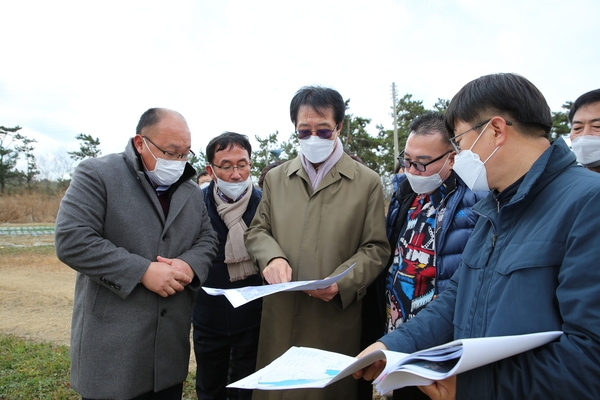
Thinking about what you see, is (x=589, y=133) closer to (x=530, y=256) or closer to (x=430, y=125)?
(x=430, y=125)

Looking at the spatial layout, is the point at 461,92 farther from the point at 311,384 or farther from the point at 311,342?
the point at 311,342

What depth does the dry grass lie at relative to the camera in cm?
2603

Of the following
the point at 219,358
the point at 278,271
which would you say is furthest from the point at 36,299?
the point at 278,271

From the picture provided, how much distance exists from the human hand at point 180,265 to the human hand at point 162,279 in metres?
0.03

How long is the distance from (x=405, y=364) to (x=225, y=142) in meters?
2.26

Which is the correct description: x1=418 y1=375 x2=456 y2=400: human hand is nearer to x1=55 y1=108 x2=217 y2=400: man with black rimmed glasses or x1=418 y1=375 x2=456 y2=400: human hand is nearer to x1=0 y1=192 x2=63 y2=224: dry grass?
x1=55 y1=108 x2=217 y2=400: man with black rimmed glasses

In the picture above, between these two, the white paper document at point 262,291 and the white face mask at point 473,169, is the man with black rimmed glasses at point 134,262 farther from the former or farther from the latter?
the white face mask at point 473,169

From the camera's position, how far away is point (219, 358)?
9.20 feet

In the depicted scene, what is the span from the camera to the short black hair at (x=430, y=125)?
2.35 meters

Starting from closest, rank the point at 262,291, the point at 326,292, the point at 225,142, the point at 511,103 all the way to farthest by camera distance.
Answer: the point at 511,103 → the point at 262,291 → the point at 326,292 → the point at 225,142

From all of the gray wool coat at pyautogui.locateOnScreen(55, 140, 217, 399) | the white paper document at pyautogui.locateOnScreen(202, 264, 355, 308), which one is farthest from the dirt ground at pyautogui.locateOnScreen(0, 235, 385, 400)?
the white paper document at pyautogui.locateOnScreen(202, 264, 355, 308)

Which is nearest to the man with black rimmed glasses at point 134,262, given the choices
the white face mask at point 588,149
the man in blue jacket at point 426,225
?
the man in blue jacket at point 426,225

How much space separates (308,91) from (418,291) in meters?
1.41

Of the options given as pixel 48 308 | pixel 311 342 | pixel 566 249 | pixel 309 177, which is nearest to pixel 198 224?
pixel 309 177
